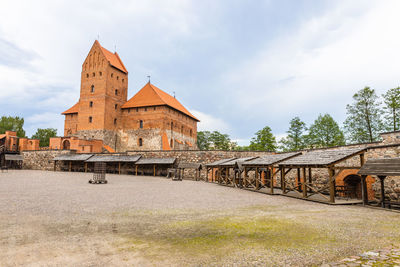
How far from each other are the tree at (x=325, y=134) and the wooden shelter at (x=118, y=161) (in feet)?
86.4

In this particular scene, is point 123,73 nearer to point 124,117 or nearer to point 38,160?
point 124,117

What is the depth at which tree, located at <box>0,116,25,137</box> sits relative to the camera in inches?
1890

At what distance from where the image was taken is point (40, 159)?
1284 inches

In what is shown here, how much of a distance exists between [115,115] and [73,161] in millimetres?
10311

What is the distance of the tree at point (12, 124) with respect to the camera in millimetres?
48000

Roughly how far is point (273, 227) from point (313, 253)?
1.64 m

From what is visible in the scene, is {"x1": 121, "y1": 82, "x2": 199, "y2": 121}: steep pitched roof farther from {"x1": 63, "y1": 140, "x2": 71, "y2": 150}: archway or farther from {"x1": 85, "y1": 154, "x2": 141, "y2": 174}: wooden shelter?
{"x1": 85, "y1": 154, "x2": 141, "y2": 174}: wooden shelter

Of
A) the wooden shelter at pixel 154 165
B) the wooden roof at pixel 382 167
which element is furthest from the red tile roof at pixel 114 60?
the wooden roof at pixel 382 167

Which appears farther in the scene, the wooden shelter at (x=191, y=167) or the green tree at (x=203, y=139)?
the green tree at (x=203, y=139)

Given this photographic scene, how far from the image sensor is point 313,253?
3916 mm

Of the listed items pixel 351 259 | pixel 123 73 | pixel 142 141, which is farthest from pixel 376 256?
pixel 123 73

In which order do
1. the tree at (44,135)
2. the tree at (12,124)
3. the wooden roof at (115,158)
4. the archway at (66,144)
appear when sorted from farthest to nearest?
the tree at (44,135) < the tree at (12,124) < the archway at (66,144) < the wooden roof at (115,158)

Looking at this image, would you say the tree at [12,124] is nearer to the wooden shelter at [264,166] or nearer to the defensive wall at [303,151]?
the defensive wall at [303,151]

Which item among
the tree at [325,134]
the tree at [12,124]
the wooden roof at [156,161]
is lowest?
the wooden roof at [156,161]
